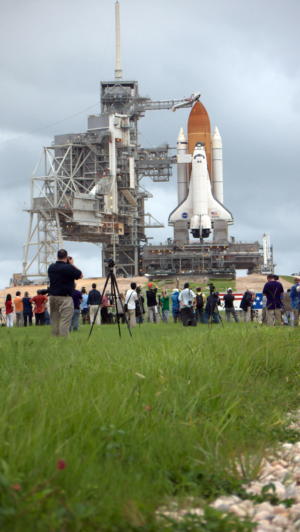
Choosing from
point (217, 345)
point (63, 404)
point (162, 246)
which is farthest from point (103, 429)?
point (162, 246)

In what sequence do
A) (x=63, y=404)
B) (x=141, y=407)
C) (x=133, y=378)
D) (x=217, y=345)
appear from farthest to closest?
(x=217, y=345), (x=133, y=378), (x=141, y=407), (x=63, y=404)

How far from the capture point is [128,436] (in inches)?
148

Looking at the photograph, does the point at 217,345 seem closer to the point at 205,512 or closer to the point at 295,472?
the point at 295,472

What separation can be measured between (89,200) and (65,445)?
63.8m

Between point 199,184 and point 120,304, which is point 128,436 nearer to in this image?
point 120,304

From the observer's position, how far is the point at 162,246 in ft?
241

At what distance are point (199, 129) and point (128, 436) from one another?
6814cm

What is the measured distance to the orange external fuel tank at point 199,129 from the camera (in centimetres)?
6831

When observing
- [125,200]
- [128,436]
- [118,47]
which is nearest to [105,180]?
[125,200]

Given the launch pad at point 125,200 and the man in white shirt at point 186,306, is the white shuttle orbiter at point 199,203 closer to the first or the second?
the launch pad at point 125,200

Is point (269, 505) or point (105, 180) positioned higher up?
point (105, 180)

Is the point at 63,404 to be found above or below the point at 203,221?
below

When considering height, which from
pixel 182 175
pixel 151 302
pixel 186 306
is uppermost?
pixel 182 175

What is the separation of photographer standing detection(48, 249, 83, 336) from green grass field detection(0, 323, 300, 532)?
13.2ft
